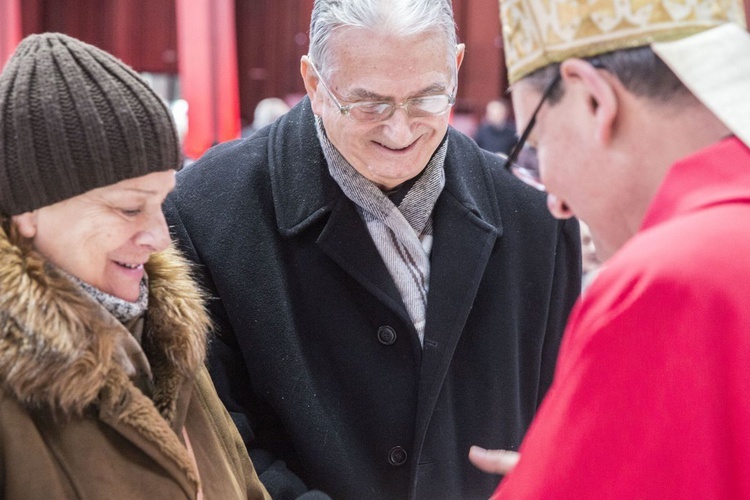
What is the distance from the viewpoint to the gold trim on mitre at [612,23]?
1075 millimetres

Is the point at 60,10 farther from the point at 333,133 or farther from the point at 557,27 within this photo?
the point at 557,27

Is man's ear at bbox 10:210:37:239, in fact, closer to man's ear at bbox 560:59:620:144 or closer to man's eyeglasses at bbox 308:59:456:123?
man's eyeglasses at bbox 308:59:456:123

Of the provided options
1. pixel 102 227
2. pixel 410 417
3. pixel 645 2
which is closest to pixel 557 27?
pixel 645 2

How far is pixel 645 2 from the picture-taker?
1094 mm

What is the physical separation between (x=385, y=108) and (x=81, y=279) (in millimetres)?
664

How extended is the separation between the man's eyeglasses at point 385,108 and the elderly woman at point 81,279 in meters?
0.42

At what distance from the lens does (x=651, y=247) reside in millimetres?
918

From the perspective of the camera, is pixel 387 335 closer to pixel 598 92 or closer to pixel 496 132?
pixel 598 92

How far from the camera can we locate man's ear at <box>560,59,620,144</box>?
3.49 ft

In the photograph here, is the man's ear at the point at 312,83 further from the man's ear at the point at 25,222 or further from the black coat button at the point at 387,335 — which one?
the man's ear at the point at 25,222

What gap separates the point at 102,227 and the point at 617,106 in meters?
0.79

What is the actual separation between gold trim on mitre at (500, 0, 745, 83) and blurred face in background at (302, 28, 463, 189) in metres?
0.62

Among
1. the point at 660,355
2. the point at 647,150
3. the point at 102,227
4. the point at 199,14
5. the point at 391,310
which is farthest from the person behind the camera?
the point at 199,14

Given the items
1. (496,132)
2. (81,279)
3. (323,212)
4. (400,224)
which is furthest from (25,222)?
(496,132)
